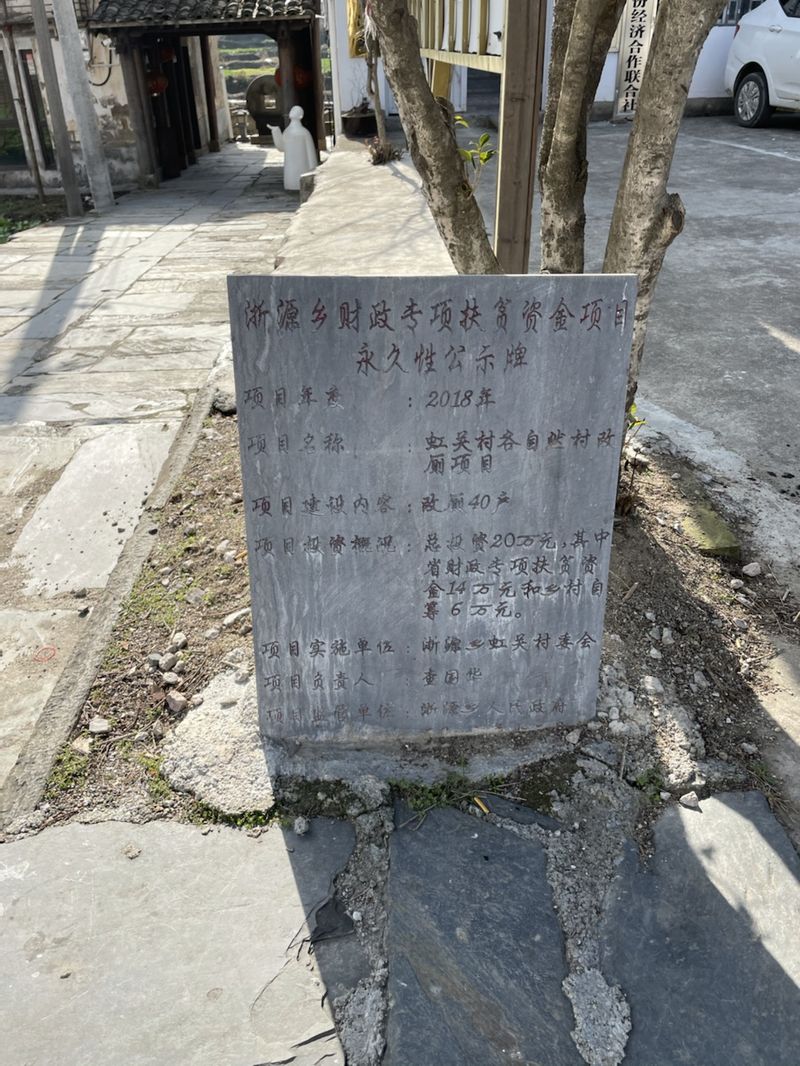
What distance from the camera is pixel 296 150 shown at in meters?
12.8

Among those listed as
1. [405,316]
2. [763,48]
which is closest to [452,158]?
[405,316]

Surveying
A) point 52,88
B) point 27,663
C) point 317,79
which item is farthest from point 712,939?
point 317,79

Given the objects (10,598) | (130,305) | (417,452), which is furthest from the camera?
(130,305)

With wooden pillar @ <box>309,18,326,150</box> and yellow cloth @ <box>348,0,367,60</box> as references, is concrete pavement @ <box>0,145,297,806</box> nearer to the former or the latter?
yellow cloth @ <box>348,0,367,60</box>

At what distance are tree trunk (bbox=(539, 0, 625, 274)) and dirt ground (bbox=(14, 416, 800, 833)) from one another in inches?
36.9

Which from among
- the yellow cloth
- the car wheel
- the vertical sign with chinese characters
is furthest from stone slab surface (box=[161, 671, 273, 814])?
the car wheel

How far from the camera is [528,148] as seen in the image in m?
3.05

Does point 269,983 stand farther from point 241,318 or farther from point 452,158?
point 452,158

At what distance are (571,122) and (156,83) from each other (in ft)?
45.1

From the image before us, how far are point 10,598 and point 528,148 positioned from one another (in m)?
2.61

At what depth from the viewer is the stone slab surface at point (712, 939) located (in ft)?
5.97

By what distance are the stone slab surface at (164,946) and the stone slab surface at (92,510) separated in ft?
4.78

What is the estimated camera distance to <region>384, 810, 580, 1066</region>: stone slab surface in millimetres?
1804

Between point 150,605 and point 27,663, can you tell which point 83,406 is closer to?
point 150,605
